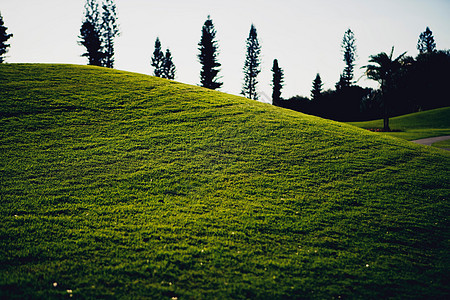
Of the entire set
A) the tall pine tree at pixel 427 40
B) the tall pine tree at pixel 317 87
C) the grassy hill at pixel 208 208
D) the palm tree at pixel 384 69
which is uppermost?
the tall pine tree at pixel 427 40

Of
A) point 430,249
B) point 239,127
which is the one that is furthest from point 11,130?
point 430,249

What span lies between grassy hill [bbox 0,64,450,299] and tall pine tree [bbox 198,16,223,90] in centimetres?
4133

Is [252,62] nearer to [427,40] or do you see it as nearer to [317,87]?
[317,87]

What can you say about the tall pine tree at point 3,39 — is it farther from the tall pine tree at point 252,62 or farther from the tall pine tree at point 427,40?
the tall pine tree at point 427,40

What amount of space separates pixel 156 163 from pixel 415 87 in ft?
227

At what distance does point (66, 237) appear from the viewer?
639 cm

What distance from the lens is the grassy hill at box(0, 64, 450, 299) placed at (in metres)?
5.41

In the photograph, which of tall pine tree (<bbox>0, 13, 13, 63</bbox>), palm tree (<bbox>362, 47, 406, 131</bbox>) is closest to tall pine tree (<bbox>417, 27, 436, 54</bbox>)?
palm tree (<bbox>362, 47, 406, 131</bbox>)

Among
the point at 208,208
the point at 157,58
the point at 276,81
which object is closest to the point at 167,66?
the point at 157,58

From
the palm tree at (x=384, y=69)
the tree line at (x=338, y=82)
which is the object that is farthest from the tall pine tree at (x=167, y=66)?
the palm tree at (x=384, y=69)

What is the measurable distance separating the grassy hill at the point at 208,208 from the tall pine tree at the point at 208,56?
136 ft

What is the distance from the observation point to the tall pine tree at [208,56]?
55.8 metres

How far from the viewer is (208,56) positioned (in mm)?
55844

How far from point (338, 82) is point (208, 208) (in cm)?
7115
